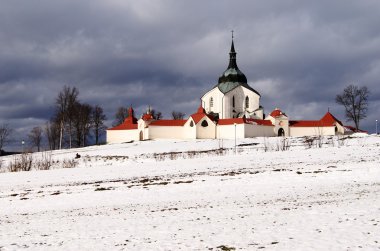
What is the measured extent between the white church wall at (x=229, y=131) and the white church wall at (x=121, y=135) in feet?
55.4

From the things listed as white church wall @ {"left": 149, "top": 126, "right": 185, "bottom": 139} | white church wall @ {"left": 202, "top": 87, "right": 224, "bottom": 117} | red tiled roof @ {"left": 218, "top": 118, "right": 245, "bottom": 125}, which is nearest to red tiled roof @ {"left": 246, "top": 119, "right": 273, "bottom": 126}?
red tiled roof @ {"left": 218, "top": 118, "right": 245, "bottom": 125}

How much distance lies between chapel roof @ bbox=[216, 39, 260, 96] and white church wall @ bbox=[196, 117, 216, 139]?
470 inches

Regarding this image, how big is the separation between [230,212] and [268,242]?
14.8 ft

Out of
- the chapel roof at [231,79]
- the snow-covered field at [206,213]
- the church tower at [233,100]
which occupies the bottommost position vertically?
the snow-covered field at [206,213]

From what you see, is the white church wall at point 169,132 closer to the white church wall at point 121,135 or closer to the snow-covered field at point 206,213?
the white church wall at point 121,135

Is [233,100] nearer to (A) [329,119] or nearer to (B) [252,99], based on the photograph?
(B) [252,99]

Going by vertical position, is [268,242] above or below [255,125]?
below

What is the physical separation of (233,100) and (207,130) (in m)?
14.4

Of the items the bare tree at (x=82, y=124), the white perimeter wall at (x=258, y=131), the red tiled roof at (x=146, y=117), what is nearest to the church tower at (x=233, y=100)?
the white perimeter wall at (x=258, y=131)

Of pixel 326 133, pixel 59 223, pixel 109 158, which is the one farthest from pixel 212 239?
pixel 326 133

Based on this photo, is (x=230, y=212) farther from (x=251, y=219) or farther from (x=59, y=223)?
(x=59, y=223)

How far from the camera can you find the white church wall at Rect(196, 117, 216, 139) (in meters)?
79.3

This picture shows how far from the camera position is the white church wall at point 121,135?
83500mm

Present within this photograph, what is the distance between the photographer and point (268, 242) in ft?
31.2
